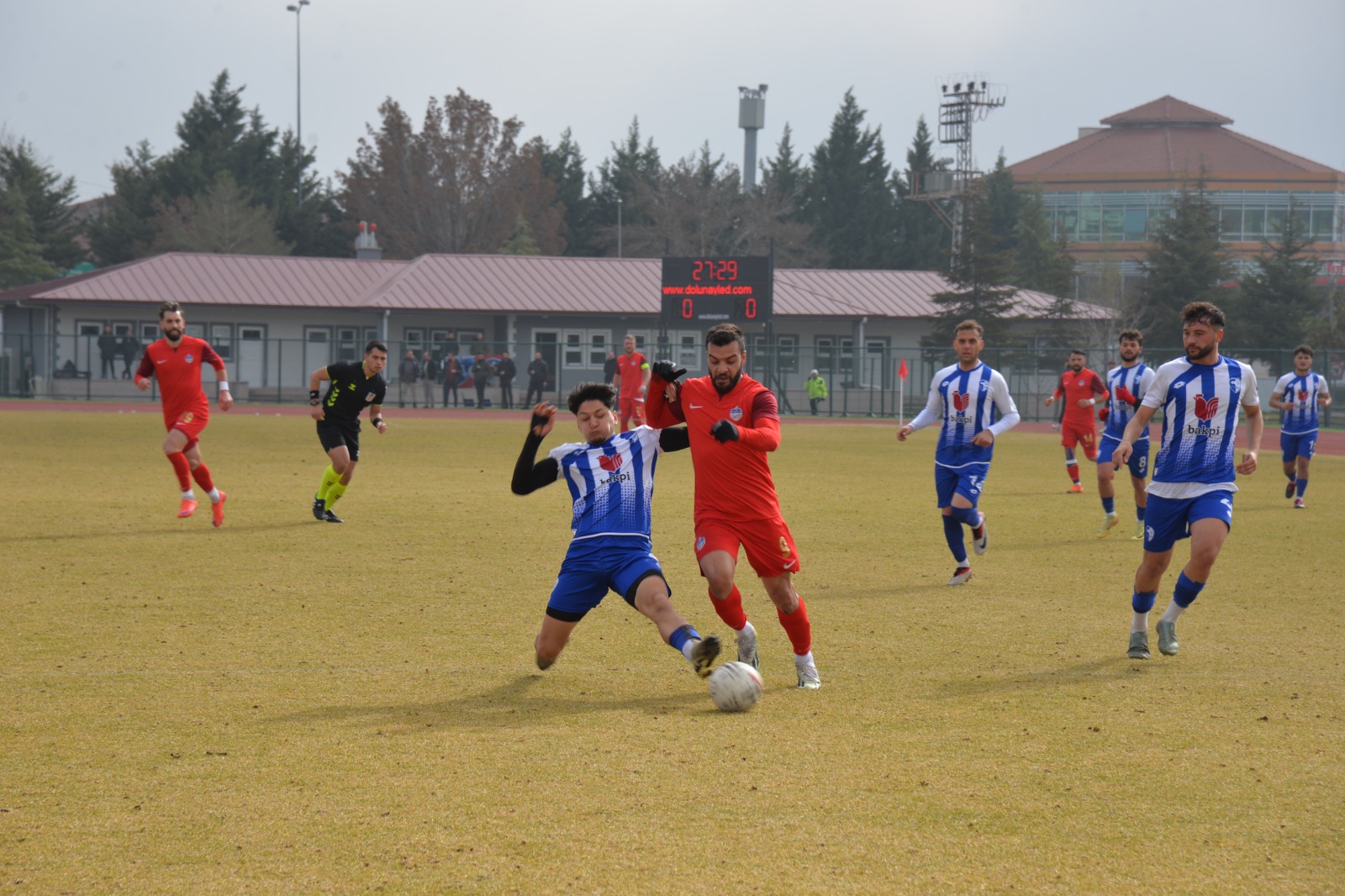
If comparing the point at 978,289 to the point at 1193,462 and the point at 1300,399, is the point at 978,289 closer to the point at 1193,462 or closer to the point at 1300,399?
the point at 1300,399

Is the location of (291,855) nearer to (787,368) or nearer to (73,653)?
(73,653)

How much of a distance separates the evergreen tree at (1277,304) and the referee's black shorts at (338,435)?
54.0 m

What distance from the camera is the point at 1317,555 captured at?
12484 mm

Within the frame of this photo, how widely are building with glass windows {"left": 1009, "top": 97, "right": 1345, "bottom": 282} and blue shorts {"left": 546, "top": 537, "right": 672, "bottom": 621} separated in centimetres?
6955

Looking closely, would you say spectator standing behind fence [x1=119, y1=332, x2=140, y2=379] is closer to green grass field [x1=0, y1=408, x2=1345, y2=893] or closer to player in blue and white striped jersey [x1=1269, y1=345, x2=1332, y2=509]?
green grass field [x1=0, y1=408, x2=1345, y2=893]

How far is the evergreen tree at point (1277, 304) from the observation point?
2345 inches

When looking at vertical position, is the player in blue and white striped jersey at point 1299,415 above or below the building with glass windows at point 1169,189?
below

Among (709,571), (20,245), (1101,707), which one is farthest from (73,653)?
(20,245)

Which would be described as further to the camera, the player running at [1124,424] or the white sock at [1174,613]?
the player running at [1124,424]

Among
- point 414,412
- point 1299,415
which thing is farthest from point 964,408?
point 414,412

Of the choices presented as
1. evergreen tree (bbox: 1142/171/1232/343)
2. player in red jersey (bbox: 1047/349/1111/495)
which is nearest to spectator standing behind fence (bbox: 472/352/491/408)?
player in red jersey (bbox: 1047/349/1111/495)

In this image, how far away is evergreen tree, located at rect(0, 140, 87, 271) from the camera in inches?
2685

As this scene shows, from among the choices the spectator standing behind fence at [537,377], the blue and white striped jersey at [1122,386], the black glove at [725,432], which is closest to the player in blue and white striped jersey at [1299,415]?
the blue and white striped jersey at [1122,386]

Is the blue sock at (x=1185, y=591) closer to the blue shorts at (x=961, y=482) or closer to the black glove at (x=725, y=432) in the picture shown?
the blue shorts at (x=961, y=482)
